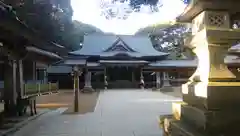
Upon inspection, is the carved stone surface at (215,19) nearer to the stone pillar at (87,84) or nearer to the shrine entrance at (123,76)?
the stone pillar at (87,84)

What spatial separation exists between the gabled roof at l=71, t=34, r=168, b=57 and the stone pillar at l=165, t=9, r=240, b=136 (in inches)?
1163

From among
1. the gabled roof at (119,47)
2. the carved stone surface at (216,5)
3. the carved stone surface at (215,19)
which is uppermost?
the gabled roof at (119,47)

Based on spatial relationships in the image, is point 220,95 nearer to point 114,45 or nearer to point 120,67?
point 120,67

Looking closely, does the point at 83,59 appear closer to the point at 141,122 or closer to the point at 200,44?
the point at 141,122

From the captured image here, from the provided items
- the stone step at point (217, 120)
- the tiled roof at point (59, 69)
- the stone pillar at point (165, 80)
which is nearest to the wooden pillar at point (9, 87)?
the stone step at point (217, 120)

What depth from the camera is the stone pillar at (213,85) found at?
370 centimetres

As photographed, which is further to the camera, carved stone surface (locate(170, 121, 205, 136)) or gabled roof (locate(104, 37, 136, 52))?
gabled roof (locate(104, 37, 136, 52))

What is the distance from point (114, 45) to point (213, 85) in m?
32.3

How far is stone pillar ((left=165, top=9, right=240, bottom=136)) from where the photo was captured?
3701mm

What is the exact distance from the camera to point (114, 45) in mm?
35844

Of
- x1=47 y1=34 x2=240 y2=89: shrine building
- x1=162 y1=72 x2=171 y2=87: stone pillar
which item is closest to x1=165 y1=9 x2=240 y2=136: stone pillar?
x1=162 y1=72 x2=171 y2=87: stone pillar

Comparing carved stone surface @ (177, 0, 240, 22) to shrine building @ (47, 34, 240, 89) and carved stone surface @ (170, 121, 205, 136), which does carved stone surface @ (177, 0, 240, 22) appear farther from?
shrine building @ (47, 34, 240, 89)

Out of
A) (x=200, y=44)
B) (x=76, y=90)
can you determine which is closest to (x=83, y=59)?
(x=76, y=90)

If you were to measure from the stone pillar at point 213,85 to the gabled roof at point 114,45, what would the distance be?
29551mm
